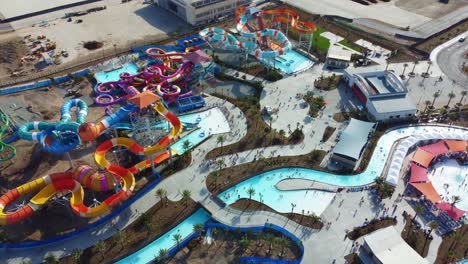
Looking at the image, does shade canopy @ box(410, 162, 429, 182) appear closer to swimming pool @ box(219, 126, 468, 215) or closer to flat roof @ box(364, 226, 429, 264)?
swimming pool @ box(219, 126, 468, 215)

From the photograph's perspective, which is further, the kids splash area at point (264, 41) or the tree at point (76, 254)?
the kids splash area at point (264, 41)

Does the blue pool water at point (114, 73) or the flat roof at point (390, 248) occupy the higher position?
the blue pool water at point (114, 73)

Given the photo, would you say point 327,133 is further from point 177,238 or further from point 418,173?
point 177,238

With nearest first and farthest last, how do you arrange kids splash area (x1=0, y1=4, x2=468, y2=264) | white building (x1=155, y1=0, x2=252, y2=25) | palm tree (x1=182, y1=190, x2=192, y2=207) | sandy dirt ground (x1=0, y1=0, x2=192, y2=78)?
1. kids splash area (x1=0, y1=4, x2=468, y2=264)
2. palm tree (x1=182, y1=190, x2=192, y2=207)
3. sandy dirt ground (x1=0, y1=0, x2=192, y2=78)
4. white building (x1=155, y1=0, x2=252, y2=25)

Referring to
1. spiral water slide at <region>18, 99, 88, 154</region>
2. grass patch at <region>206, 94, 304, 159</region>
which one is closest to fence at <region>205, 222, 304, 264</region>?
grass patch at <region>206, 94, 304, 159</region>

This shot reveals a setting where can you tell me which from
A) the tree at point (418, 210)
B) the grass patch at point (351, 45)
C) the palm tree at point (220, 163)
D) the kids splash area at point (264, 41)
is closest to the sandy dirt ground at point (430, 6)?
the grass patch at point (351, 45)

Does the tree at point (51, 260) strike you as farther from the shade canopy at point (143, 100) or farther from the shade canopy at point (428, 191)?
the shade canopy at point (428, 191)

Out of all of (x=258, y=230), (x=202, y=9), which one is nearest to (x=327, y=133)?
(x=258, y=230)
